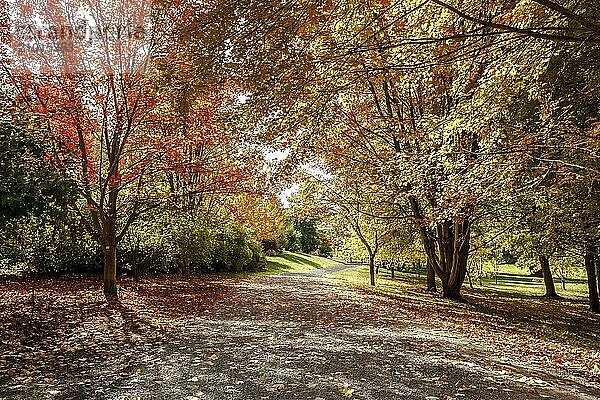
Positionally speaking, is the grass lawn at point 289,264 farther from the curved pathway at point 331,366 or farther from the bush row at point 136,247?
the curved pathway at point 331,366

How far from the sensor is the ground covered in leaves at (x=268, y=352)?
4.58m

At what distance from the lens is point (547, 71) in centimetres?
757

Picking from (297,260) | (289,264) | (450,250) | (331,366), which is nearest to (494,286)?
(289,264)

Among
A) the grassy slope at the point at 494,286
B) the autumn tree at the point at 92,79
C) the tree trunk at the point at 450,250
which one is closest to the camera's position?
the autumn tree at the point at 92,79

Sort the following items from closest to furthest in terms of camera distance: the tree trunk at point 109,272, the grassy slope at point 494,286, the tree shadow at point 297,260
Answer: the tree trunk at point 109,272 → the grassy slope at point 494,286 → the tree shadow at point 297,260

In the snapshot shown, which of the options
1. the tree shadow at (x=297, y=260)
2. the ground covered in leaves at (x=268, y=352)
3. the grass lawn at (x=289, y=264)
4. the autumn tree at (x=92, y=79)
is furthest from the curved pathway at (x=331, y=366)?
the tree shadow at (x=297, y=260)

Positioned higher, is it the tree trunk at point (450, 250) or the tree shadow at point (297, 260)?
the tree trunk at point (450, 250)

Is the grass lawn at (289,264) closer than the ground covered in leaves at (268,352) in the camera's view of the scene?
No

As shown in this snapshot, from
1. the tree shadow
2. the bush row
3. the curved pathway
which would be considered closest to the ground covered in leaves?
the curved pathway

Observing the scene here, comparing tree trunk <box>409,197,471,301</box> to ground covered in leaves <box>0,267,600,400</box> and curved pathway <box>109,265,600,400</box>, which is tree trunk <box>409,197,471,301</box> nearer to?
ground covered in leaves <box>0,267,600,400</box>

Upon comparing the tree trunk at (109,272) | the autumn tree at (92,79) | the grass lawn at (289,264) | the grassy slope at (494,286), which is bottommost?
the grassy slope at (494,286)

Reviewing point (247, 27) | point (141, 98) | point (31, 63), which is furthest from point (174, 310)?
point (247, 27)

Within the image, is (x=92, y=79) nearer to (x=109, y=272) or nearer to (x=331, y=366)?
(x=109, y=272)

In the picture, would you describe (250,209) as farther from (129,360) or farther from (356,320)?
(129,360)
